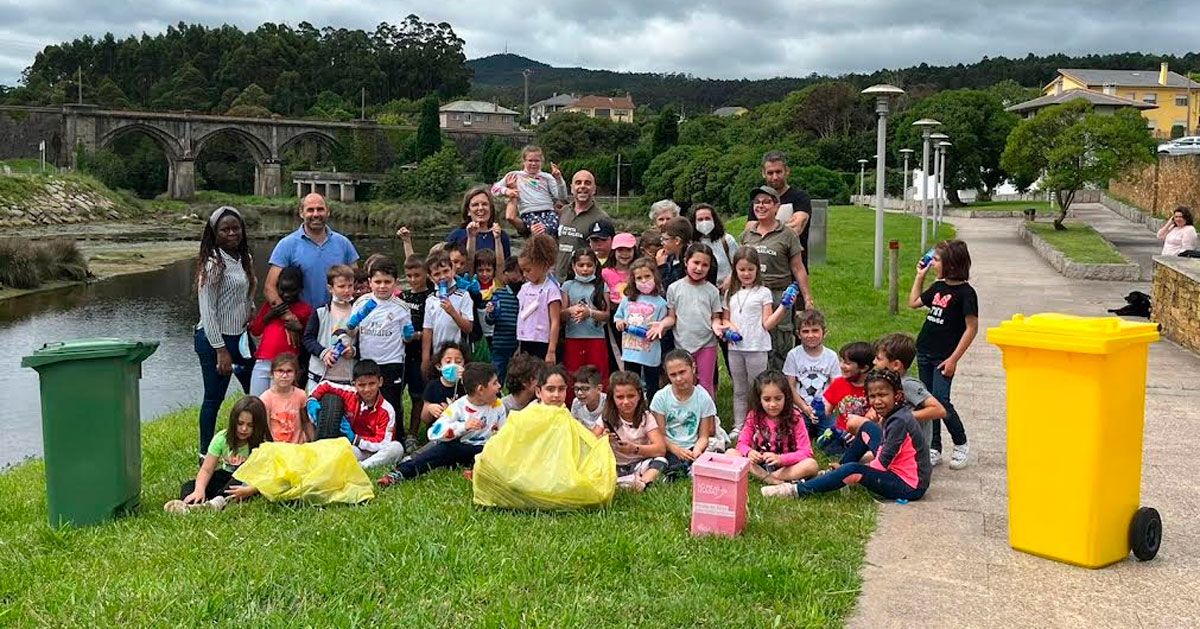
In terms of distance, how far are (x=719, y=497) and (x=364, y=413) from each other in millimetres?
2647

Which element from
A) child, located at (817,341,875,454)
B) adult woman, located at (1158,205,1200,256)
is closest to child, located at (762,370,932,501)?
child, located at (817,341,875,454)

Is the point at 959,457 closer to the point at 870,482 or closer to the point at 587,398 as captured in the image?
the point at 870,482

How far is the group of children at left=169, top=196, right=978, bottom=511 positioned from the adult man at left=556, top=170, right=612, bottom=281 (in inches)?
10.9

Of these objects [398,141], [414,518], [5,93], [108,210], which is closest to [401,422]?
[414,518]

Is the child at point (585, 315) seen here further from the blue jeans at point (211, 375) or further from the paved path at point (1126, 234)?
the paved path at point (1126, 234)

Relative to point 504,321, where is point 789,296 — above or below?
above

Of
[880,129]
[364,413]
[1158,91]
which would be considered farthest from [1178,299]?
[1158,91]

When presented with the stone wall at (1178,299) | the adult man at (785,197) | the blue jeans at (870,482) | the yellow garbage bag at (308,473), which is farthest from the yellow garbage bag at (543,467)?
the stone wall at (1178,299)

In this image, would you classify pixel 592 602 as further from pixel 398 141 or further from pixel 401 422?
pixel 398 141

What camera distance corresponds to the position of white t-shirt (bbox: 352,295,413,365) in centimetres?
687

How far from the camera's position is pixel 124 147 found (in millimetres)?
92875

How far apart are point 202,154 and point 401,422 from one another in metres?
94.8

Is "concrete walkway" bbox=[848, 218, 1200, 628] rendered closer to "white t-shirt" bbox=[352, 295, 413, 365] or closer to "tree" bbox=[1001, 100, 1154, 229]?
"white t-shirt" bbox=[352, 295, 413, 365]

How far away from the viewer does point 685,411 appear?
250 inches
